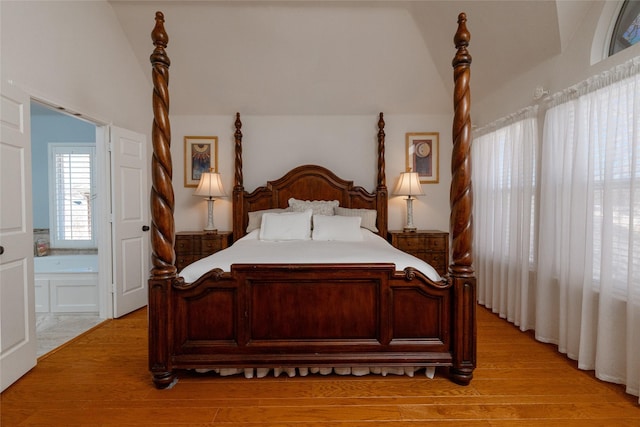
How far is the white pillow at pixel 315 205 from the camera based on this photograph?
3.78 metres

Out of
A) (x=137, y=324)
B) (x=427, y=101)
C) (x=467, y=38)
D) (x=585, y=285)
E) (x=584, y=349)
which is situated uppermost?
(x=427, y=101)

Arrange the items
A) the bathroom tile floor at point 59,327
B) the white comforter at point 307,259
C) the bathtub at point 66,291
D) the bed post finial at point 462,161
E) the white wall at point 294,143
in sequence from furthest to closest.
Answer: the white wall at point 294,143 < the bathtub at point 66,291 < the bathroom tile floor at point 59,327 < the white comforter at point 307,259 < the bed post finial at point 462,161

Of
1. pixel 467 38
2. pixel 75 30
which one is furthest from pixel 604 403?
pixel 75 30

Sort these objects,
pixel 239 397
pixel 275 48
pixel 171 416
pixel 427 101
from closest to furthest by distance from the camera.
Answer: pixel 171 416 → pixel 239 397 → pixel 275 48 → pixel 427 101

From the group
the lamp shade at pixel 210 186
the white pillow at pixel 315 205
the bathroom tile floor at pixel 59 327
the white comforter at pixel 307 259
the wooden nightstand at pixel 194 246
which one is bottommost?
the bathroom tile floor at pixel 59 327

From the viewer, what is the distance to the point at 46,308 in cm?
343

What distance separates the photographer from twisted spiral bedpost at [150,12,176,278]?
1.96 meters

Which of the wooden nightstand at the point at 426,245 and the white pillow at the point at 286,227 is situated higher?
the white pillow at the point at 286,227

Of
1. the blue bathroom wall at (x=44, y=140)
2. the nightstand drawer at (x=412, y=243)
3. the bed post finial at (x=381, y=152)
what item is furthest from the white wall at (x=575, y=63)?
the blue bathroom wall at (x=44, y=140)

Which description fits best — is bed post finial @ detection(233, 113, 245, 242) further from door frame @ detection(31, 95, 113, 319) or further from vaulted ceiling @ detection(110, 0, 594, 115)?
door frame @ detection(31, 95, 113, 319)

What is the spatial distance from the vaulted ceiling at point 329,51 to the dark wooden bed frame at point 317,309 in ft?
4.41

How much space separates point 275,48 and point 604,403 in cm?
407

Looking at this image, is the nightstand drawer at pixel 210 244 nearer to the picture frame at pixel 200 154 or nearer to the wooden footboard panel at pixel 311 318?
the picture frame at pixel 200 154

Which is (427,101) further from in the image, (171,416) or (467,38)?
(171,416)
